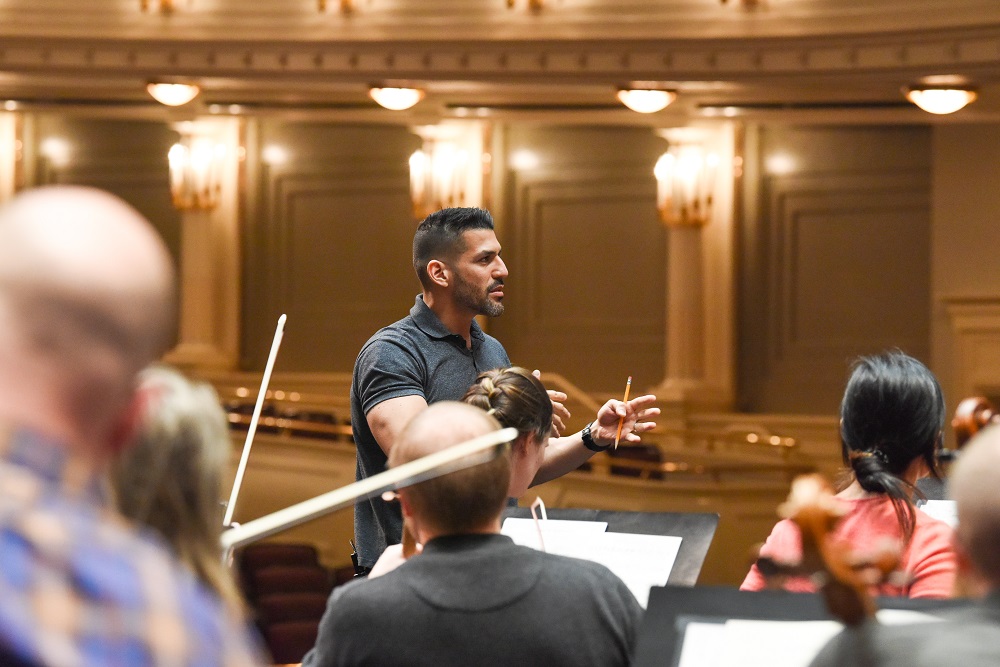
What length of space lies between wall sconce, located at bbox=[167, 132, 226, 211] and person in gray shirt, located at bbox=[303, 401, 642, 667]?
889 centimetres

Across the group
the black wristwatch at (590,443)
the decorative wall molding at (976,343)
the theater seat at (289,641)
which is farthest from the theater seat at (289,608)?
the decorative wall molding at (976,343)

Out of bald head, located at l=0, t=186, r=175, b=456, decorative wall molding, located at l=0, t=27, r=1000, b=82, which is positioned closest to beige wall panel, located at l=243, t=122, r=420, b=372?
decorative wall molding, located at l=0, t=27, r=1000, b=82

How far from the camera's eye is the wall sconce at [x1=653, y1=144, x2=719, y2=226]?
9.48 m

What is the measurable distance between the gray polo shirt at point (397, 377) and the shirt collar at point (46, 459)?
218 centimetres

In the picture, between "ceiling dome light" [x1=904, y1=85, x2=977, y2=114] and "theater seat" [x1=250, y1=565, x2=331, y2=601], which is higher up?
"ceiling dome light" [x1=904, y1=85, x2=977, y2=114]

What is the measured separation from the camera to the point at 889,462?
2.31m

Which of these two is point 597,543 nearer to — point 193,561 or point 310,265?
point 193,561

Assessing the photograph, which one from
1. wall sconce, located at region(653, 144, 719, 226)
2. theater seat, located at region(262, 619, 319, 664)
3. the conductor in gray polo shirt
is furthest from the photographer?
wall sconce, located at region(653, 144, 719, 226)

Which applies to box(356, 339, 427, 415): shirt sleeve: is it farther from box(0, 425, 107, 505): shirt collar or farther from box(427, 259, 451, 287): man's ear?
box(0, 425, 107, 505): shirt collar

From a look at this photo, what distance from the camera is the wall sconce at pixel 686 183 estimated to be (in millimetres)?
9477

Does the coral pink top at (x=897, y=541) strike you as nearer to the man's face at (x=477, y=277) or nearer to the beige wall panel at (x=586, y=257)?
the man's face at (x=477, y=277)

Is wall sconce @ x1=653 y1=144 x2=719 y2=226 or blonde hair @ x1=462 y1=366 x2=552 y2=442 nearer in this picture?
blonde hair @ x1=462 y1=366 x2=552 y2=442

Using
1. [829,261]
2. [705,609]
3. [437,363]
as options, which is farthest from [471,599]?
[829,261]

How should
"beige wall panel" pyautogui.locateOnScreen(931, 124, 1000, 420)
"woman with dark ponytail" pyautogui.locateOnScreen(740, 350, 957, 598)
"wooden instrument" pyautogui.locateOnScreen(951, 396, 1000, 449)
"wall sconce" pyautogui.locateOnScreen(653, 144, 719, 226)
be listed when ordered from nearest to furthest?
"wooden instrument" pyautogui.locateOnScreen(951, 396, 1000, 449)
"woman with dark ponytail" pyautogui.locateOnScreen(740, 350, 957, 598)
"beige wall panel" pyautogui.locateOnScreen(931, 124, 1000, 420)
"wall sconce" pyautogui.locateOnScreen(653, 144, 719, 226)
